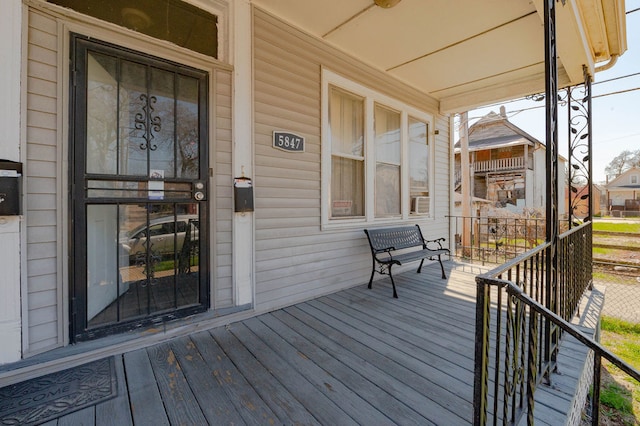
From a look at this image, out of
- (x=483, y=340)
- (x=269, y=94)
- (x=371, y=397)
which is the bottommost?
(x=371, y=397)

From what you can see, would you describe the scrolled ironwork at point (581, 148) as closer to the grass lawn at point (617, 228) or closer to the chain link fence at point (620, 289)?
the chain link fence at point (620, 289)

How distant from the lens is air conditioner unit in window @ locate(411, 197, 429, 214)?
15.2 ft

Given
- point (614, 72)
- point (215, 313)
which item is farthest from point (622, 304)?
point (215, 313)

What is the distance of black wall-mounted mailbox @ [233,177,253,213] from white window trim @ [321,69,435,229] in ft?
3.15

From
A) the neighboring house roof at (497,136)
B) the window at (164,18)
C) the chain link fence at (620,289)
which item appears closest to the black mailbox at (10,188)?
the window at (164,18)

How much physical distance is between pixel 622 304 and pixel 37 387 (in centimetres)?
705

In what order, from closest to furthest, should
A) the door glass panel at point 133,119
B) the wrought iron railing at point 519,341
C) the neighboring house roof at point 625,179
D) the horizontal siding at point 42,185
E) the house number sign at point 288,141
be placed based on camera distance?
1. the wrought iron railing at point 519,341
2. the horizontal siding at point 42,185
3. the door glass panel at point 133,119
4. the house number sign at point 288,141
5. the neighboring house roof at point 625,179

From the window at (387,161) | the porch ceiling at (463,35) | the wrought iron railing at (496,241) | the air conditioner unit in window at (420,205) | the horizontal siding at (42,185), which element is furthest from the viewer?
the wrought iron railing at (496,241)

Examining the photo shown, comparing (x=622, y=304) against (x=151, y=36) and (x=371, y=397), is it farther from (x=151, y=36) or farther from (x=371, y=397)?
Answer: (x=151, y=36)

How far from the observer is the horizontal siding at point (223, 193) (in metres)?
2.51

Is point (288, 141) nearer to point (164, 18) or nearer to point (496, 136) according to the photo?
point (164, 18)

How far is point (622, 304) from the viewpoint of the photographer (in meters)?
4.53

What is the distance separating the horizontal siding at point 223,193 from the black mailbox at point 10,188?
1.18 m

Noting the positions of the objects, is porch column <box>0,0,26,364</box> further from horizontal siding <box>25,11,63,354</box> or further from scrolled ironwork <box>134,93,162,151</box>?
scrolled ironwork <box>134,93,162,151</box>
